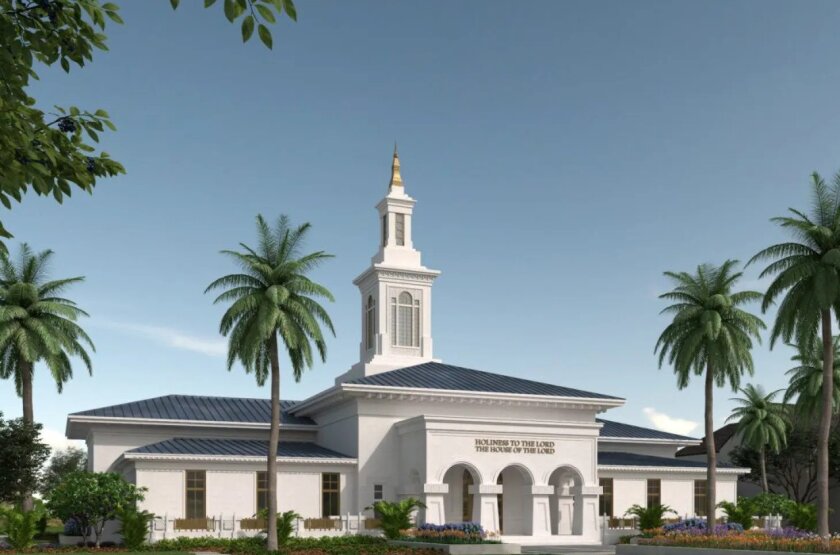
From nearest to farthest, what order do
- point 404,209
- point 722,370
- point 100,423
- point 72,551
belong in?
point 72,551, point 722,370, point 100,423, point 404,209

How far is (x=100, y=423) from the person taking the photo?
5100 centimetres

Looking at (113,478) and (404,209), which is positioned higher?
(404,209)

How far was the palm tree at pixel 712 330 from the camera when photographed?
150 ft

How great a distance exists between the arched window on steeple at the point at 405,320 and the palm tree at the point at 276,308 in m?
17.8

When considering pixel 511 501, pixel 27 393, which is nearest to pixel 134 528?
pixel 27 393

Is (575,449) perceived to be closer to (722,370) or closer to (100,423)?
(722,370)

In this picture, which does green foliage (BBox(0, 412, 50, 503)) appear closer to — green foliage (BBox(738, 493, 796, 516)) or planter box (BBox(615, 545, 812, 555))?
planter box (BBox(615, 545, 812, 555))

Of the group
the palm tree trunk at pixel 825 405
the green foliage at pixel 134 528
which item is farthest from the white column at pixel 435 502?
the palm tree trunk at pixel 825 405

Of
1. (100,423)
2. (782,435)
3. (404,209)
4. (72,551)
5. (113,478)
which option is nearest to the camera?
(72,551)

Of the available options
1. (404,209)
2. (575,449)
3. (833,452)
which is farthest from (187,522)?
(833,452)

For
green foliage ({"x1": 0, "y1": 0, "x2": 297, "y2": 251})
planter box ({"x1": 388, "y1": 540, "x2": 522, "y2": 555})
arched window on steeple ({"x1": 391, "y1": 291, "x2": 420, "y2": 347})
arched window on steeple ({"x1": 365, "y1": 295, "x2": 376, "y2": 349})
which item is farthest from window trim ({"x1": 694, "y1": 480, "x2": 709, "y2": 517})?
green foliage ({"x1": 0, "y1": 0, "x2": 297, "y2": 251})

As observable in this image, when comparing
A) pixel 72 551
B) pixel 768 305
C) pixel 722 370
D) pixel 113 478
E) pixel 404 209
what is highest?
pixel 404 209

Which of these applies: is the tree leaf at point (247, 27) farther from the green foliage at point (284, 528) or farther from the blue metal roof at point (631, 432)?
the blue metal roof at point (631, 432)

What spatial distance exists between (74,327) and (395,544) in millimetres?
23064
